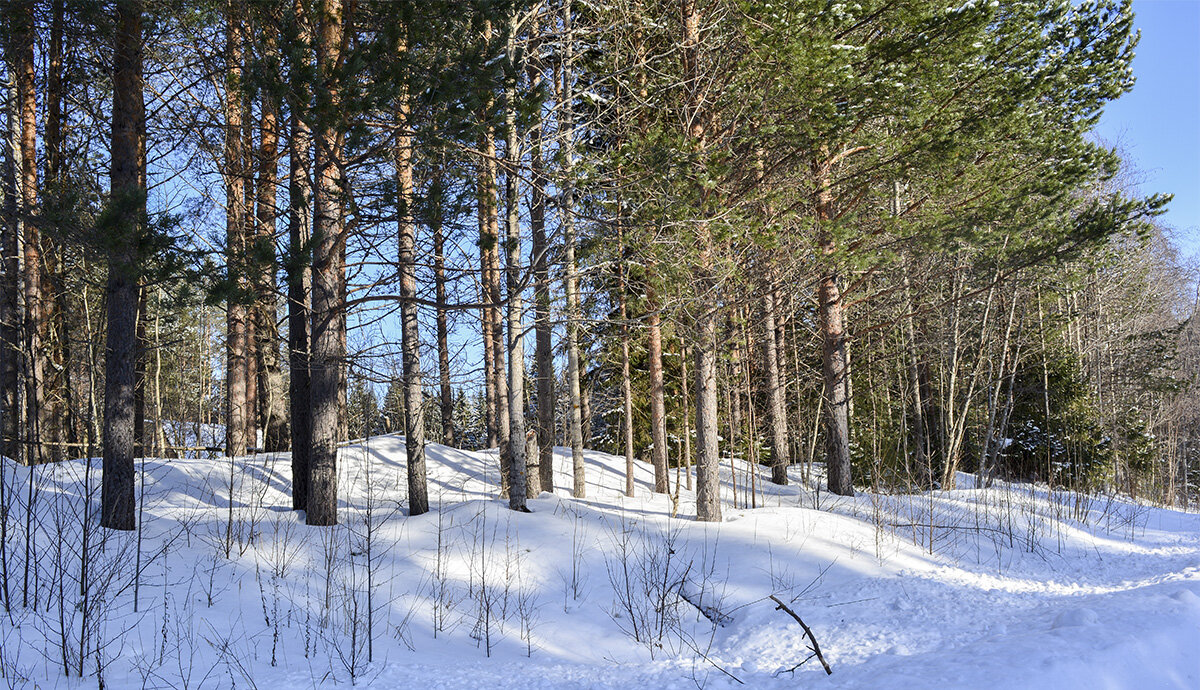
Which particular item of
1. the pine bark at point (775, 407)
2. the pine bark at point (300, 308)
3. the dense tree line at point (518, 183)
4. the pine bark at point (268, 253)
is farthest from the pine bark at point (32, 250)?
the pine bark at point (775, 407)

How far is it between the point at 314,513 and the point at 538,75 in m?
6.84

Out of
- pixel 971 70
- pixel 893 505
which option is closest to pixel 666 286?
pixel 893 505

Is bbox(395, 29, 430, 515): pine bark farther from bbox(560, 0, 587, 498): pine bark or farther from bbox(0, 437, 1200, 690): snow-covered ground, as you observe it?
bbox(560, 0, 587, 498): pine bark

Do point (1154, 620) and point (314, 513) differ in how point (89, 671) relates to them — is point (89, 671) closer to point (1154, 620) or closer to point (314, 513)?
point (314, 513)

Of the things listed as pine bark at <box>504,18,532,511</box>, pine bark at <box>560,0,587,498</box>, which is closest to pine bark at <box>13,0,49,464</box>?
pine bark at <box>504,18,532,511</box>

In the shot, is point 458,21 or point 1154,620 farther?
point 458,21

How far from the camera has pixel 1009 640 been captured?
3736 millimetres

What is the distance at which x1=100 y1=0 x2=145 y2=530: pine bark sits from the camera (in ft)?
21.2

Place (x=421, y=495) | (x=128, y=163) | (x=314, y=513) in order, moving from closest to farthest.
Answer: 1. (x=128, y=163)
2. (x=314, y=513)
3. (x=421, y=495)

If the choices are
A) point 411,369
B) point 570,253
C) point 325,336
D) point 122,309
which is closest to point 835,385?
point 570,253

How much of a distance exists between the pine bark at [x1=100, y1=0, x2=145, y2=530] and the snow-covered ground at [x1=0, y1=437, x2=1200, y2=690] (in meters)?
0.37

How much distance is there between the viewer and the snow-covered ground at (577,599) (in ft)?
12.9

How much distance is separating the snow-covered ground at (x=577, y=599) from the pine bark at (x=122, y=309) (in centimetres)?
37

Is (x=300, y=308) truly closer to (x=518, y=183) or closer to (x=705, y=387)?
(x=518, y=183)
